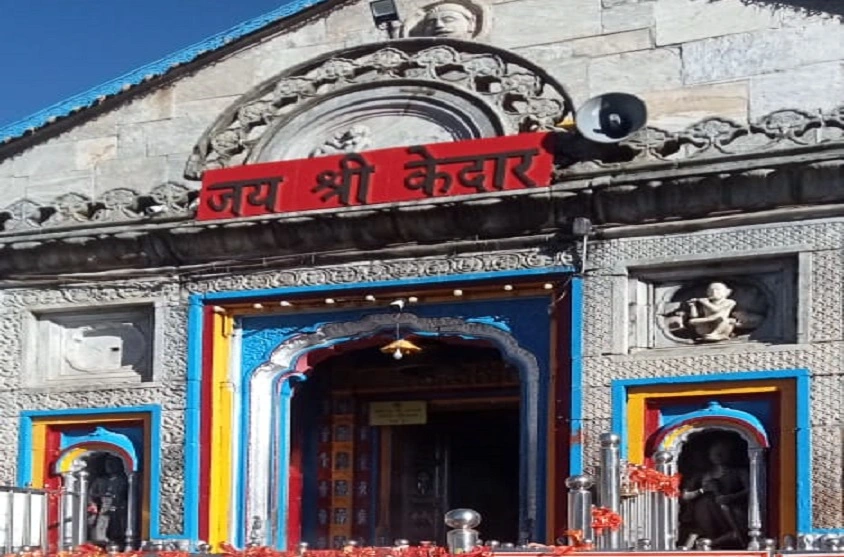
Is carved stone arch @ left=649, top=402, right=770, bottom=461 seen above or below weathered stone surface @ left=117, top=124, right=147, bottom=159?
below

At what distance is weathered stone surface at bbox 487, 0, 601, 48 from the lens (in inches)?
578

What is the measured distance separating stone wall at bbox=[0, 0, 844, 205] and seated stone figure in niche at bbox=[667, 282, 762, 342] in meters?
1.47

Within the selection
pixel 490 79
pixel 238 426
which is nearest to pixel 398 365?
pixel 238 426

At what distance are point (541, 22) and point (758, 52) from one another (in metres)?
1.97

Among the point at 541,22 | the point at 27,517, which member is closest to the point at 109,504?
the point at 27,517

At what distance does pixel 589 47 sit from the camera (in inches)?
575

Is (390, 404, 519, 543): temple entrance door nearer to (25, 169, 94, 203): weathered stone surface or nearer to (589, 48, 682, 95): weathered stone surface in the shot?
(25, 169, 94, 203): weathered stone surface

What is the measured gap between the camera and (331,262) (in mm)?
14852

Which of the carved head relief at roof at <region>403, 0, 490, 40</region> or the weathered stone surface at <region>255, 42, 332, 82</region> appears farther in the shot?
the weathered stone surface at <region>255, 42, 332, 82</region>

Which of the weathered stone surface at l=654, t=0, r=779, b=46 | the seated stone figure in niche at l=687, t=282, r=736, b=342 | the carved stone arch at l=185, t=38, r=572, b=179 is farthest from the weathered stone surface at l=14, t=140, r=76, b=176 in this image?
the seated stone figure in niche at l=687, t=282, r=736, b=342

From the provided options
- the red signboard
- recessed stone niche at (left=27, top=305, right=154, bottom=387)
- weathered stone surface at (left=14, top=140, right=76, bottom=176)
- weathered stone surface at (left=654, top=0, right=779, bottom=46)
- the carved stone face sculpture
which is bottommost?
recessed stone niche at (left=27, top=305, right=154, bottom=387)

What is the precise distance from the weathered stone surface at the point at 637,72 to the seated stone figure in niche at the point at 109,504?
18.3ft

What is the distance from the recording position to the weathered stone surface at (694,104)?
13914mm

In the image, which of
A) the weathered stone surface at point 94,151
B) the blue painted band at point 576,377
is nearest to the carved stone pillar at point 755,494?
the blue painted band at point 576,377
